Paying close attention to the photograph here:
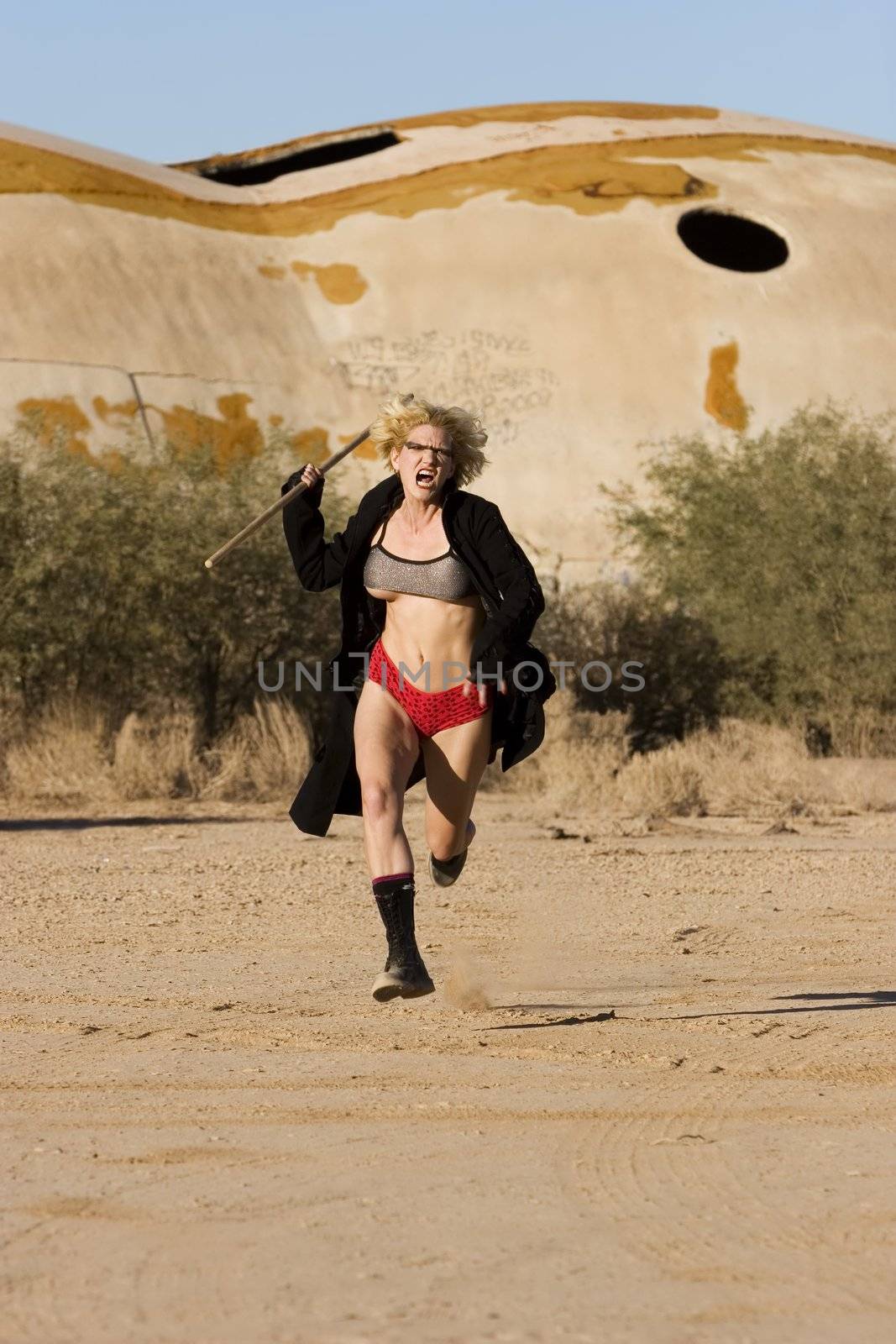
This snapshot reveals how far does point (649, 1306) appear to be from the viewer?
3.27 metres

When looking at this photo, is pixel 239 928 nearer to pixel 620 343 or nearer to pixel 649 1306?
pixel 649 1306

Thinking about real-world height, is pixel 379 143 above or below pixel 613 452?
above

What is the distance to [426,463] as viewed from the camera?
646cm

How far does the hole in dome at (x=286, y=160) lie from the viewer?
4084cm

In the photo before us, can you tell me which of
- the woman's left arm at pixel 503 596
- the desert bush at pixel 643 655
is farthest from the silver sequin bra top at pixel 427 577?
the desert bush at pixel 643 655

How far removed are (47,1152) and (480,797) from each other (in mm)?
12311

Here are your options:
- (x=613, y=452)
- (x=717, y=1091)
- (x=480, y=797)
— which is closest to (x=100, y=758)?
(x=480, y=797)

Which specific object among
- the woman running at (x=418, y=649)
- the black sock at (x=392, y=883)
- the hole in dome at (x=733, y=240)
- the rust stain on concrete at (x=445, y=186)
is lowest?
the black sock at (x=392, y=883)

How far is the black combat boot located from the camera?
6047 mm

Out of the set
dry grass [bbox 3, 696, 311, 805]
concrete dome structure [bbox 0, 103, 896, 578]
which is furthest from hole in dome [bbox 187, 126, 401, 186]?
dry grass [bbox 3, 696, 311, 805]

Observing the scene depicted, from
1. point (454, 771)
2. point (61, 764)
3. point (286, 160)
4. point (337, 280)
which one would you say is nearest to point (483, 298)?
point (337, 280)

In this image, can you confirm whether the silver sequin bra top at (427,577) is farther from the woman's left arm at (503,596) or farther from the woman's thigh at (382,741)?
the woman's thigh at (382,741)

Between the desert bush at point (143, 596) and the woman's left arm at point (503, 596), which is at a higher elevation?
the desert bush at point (143, 596)

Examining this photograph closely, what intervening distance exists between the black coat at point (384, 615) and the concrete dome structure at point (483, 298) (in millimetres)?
20626
